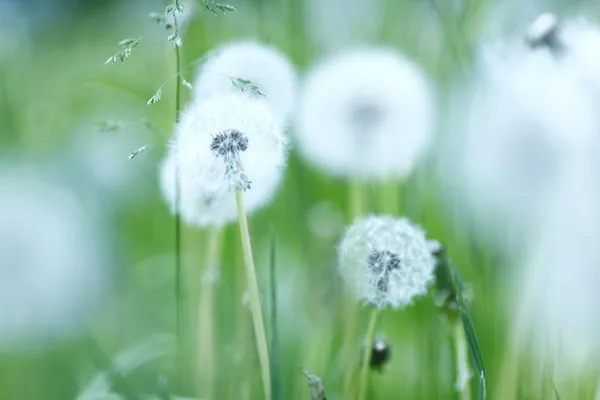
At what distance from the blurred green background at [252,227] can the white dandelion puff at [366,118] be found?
Result: 0.12ft

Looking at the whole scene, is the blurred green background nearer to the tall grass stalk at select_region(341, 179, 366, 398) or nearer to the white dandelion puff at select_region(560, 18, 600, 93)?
the tall grass stalk at select_region(341, 179, 366, 398)

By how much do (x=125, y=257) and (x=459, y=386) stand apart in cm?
52

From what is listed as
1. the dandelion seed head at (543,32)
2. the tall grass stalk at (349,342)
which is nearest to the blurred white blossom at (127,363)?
the tall grass stalk at (349,342)

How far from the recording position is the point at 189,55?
0.88 metres

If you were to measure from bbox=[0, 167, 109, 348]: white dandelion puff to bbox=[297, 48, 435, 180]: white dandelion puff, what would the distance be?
27cm

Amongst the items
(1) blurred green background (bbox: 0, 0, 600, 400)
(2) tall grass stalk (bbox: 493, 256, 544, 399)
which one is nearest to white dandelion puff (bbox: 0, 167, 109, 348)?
(1) blurred green background (bbox: 0, 0, 600, 400)

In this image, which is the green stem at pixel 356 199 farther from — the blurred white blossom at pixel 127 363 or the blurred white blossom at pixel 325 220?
the blurred white blossom at pixel 127 363

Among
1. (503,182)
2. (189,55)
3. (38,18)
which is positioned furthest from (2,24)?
(503,182)

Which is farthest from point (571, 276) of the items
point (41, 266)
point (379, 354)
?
point (41, 266)

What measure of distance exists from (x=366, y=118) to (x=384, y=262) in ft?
1.13

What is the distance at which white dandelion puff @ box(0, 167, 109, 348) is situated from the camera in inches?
31.0

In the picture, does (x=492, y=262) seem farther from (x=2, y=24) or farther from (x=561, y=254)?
(x=2, y=24)

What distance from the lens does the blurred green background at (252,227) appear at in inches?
30.5

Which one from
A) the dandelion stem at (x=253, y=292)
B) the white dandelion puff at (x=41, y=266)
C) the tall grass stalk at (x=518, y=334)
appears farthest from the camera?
the white dandelion puff at (x=41, y=266)
